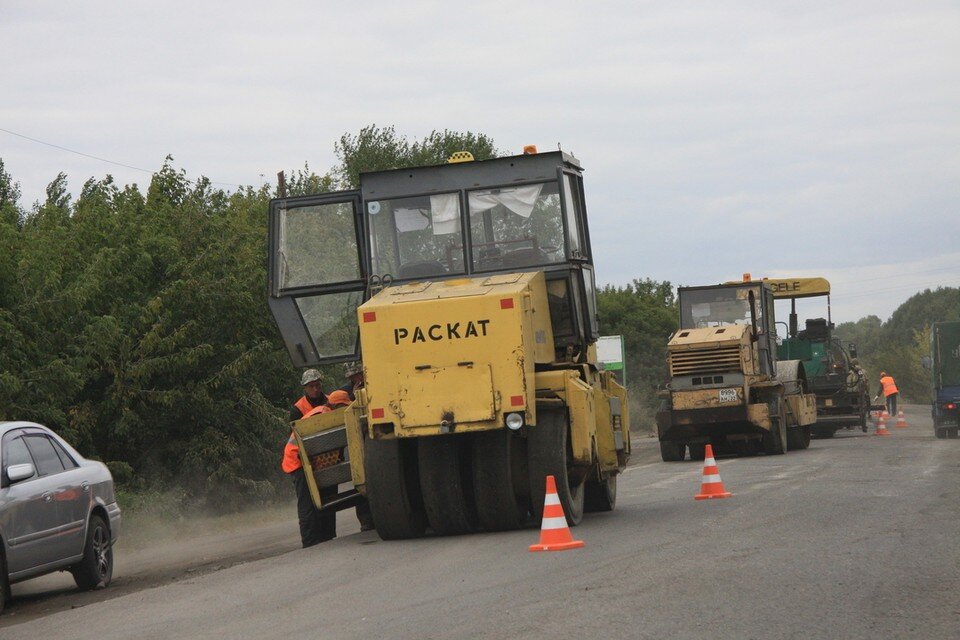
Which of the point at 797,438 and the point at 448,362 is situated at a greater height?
the point at 448,362

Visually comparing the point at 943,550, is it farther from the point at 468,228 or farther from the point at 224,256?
the point at 224,256

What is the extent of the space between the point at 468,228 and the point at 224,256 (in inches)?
409

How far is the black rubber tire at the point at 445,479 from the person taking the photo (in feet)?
39.5

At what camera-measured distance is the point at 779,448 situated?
25.7m

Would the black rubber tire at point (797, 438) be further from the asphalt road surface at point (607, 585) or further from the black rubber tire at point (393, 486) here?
the black rubber tire at point (393, 486)

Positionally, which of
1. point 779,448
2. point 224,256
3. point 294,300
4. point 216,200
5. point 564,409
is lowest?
point 779,448

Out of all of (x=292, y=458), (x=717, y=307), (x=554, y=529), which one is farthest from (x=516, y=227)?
(x=717, y=307)

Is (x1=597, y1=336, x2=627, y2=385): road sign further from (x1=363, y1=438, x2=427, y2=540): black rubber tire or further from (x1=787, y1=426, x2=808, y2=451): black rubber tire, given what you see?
(x1=363, y1=438, x2=427, y2=540): black rubber tire

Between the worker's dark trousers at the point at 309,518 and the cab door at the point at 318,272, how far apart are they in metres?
1.37

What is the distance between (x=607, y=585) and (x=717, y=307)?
58.5ft

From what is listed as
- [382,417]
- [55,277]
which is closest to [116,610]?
[382,417]

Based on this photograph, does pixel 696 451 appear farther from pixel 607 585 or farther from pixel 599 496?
pixel 607 585

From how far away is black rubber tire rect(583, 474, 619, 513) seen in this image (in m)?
14.4

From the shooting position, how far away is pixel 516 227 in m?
13.0
